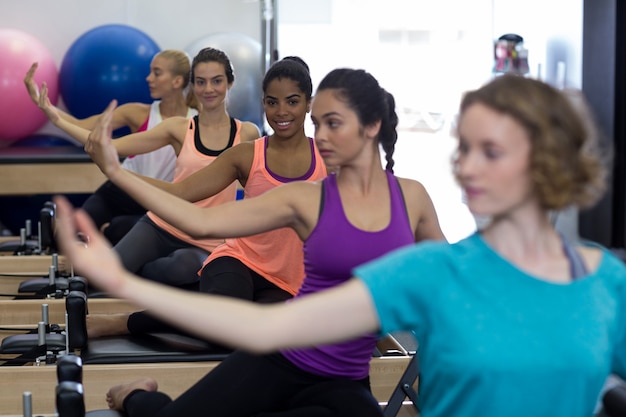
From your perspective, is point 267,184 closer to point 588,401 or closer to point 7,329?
point 7,329

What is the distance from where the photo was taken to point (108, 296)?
375 centimetres

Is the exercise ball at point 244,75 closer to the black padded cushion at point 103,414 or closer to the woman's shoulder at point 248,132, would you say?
the woman's shoulder at point 248,132

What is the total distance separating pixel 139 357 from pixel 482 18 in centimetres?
506

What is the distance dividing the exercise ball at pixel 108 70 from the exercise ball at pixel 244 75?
40 centimetres

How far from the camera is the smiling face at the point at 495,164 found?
1.28 m

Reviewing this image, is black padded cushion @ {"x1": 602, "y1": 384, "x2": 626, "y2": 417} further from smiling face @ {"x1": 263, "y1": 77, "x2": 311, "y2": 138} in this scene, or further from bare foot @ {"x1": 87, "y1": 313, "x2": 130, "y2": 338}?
bare foot @ {"x1": 87, "y1": 313, "x2": 130, "y2": 338}

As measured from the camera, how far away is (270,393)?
2098 millimetres

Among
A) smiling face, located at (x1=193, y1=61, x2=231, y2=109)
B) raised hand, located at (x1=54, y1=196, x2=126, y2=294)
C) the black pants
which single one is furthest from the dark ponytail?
the black pants

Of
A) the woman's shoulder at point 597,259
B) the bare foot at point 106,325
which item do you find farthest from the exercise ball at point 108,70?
the woman's shoulder at point 597,259

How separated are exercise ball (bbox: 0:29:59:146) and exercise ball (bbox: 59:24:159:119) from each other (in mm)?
178

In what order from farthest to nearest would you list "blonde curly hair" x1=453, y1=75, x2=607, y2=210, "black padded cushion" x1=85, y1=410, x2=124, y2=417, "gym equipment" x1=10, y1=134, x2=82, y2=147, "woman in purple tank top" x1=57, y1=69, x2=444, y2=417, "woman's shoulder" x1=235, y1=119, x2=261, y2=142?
"gym equipment" x1=10, y1=134, x2=82, y2=147 → "woman's shoulder" x1=235, y1=119, x2=261, y2=142 → "black padded cushion" x1=85, y1=410, x2=124, y2=417 → "woman in purple tank top" x1=57, y1=69, x2=444, y2=417 → "blonde curly hair" x1=453, y1=75, x2=607, y2=210

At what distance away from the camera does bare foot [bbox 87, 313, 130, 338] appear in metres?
3.03

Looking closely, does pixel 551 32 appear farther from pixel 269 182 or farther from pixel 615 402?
pixel 615 402

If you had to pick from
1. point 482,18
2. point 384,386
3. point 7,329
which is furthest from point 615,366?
point 482,18
